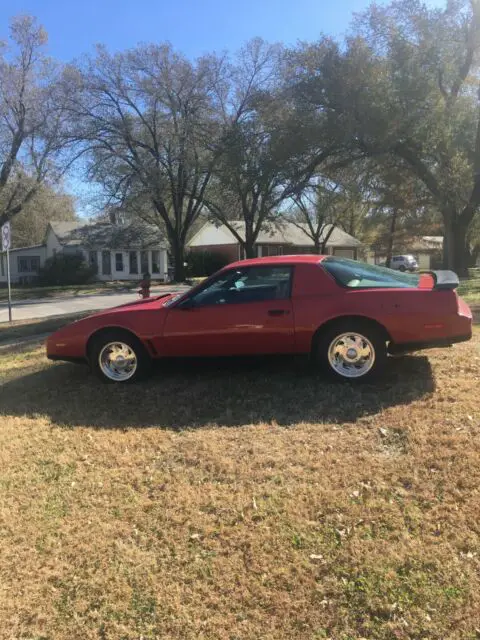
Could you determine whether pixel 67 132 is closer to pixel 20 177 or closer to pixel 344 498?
pixel 20 177

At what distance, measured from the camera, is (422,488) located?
11.0ft

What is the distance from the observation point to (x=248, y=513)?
3264 mm

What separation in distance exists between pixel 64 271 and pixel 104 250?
3.62 meters

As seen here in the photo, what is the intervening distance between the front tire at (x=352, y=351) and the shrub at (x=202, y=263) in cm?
3892

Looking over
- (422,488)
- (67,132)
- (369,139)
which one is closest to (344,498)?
(422,488)

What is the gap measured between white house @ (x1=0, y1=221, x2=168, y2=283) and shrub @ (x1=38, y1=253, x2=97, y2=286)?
1233 mm

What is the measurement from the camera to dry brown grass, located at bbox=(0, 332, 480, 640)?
2529mm

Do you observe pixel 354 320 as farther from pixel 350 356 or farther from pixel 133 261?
pixel 133 261

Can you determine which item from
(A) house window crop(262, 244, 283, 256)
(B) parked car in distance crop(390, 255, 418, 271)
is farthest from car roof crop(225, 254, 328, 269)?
(B) parked car in distance crop(390, 255, 418, 271)

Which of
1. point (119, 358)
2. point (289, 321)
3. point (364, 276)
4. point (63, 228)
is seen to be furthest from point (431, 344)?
point (63, 228)

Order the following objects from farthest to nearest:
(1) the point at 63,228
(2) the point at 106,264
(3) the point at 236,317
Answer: (1) the point at 63,228 → (2) the point at 106,264 → (3) the point at 236,317

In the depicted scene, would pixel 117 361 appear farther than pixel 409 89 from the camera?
No

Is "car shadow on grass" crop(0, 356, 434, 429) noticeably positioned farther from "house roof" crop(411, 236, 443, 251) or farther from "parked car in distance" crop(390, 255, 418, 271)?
"house roof" crop(411, 236, 443, 251)

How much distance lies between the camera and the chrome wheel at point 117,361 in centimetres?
563
